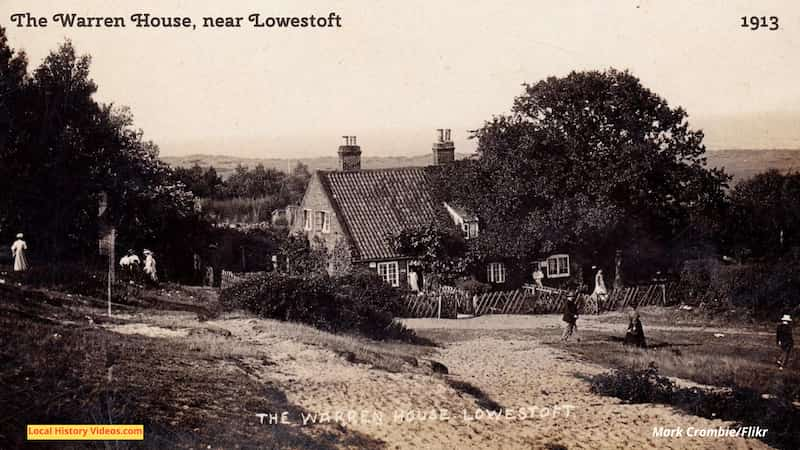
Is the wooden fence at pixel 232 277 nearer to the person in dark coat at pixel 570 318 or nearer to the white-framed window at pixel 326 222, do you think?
the white-framed window at pixel 326 222

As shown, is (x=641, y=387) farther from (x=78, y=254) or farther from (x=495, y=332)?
(x=78, y=254)

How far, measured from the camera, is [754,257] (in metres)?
8.05

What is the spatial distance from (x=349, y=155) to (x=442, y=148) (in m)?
1.02

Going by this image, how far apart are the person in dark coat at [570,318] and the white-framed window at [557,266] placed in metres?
0.29

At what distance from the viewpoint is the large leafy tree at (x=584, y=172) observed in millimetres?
7594

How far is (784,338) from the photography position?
7.63 m

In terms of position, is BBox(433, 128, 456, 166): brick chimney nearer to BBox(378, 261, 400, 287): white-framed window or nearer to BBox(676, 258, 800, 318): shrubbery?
BBox(378, 261, 400, 287): white-framed window

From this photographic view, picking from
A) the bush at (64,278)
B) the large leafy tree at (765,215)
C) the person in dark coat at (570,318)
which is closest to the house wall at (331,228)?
the bush at (64,278)

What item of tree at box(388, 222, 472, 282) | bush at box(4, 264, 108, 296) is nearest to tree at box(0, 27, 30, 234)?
bush at box(4, 264, 108, 296)

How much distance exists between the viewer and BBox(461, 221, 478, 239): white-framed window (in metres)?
7.65

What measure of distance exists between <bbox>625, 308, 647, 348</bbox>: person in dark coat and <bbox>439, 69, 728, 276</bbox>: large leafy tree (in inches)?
35.3

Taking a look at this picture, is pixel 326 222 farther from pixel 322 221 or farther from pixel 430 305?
pixel 430 305

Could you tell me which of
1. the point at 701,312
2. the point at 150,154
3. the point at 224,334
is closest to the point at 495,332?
the point at 701,312
